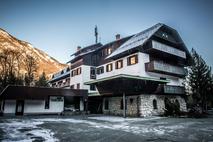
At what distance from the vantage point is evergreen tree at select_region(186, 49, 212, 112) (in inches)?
1201

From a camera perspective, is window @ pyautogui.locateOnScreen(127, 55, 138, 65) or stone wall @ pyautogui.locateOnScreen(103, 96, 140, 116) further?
window @ pyautogui.locateOnScreen(127, 55, 138, 65)

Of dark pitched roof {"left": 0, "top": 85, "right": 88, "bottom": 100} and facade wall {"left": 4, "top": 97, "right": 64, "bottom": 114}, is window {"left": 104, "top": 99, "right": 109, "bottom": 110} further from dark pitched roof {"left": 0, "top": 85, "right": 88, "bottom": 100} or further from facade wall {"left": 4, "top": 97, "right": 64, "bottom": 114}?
facade wall {"left": 4, "top": 97, "right": 64, "bottom": 114}

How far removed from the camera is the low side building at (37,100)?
24.4 metres

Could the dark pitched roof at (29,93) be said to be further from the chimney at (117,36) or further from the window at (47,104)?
the chimney at (117,36)

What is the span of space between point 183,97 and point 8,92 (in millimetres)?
28927

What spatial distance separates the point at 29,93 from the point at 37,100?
2.73 m

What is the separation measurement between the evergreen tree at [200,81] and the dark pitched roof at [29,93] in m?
22.8

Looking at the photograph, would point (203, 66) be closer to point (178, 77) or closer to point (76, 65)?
point (178, 77)

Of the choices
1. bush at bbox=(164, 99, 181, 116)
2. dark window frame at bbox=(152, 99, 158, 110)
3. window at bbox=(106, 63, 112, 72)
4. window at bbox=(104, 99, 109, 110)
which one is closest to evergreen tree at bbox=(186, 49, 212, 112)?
bush at bbox=(164, 99, 181, 116)

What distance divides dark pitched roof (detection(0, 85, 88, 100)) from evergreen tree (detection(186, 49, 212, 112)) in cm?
2276

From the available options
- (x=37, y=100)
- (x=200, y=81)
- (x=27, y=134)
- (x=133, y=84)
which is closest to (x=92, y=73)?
(x=37, y=100)

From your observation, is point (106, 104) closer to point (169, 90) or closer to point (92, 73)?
point (92, 73)

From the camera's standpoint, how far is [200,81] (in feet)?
100

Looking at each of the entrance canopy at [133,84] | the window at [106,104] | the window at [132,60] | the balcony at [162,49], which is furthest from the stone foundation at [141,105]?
the balcony at [162,49]
